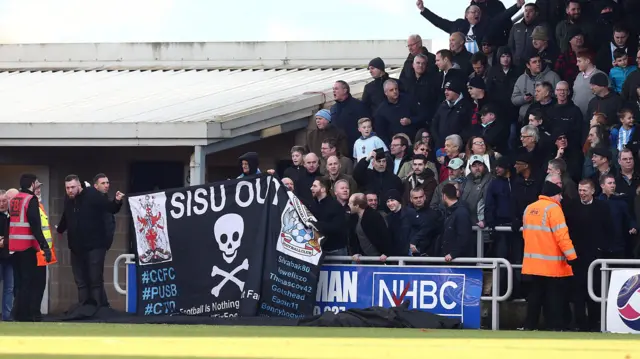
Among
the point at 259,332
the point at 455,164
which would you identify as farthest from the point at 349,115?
the point at 259,332

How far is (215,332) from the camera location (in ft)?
46.6

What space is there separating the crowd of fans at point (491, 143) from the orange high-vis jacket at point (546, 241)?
24 cm

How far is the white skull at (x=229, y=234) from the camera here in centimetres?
1650

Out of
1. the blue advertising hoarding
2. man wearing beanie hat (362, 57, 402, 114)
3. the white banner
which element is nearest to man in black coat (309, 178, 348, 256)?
the blue advertising hoarding

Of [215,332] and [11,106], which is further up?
[11,106]

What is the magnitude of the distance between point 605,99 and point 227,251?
4899 mm

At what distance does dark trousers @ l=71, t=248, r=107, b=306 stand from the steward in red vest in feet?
1.42

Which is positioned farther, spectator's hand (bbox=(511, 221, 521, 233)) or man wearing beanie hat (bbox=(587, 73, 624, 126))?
man wearing beanie hat (bbox=(587, 73, 624, 126))

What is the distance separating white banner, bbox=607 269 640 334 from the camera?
591 inches

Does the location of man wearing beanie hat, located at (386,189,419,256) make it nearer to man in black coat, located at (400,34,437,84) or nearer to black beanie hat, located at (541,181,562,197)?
black beanie hat, located at (541,181,562,197)

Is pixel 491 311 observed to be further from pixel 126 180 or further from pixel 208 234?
pixel 126 180

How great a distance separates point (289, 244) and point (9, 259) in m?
3.80

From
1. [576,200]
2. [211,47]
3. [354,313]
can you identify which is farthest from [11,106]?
[576,200]

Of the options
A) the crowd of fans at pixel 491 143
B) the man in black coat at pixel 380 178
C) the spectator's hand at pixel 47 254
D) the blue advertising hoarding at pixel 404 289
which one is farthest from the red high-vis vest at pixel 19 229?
the man in black coat at pixel 380 178
